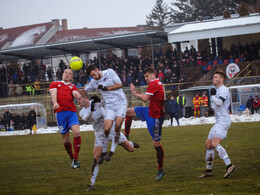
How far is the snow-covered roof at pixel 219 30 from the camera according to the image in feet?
105

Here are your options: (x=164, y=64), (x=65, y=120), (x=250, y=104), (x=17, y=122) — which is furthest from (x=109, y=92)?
(x=17, y=122)

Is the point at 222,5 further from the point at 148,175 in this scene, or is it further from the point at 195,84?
the point at 148,175

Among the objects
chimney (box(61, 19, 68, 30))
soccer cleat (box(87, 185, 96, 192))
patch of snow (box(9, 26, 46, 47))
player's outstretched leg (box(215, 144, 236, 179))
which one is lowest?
soccer cleat (box(87, 185, 96, 192))

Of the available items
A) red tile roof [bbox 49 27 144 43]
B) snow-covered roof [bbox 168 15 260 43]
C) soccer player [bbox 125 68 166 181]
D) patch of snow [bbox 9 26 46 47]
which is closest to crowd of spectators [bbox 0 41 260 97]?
snow-covered roof [bbox 168 15 260 43]

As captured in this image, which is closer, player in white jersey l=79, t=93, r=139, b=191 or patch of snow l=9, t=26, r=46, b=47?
player in white jersey l=79, t=93, r=139, b=191

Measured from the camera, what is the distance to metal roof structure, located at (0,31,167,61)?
124 feet

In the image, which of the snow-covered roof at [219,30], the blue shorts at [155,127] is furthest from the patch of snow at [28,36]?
the blue shorts at [155,127]

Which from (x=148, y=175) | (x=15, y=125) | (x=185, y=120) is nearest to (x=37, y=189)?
(x=148, y=175)

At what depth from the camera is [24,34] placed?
78688 millimetres

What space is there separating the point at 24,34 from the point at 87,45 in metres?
40.4

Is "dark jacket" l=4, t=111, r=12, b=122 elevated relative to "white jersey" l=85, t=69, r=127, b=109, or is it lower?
lower

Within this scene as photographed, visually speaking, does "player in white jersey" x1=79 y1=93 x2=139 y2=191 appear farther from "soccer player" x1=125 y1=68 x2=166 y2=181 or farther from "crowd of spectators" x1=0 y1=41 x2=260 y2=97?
"crowd of spectators" x1=0 y1=41 x2=260 y2=97

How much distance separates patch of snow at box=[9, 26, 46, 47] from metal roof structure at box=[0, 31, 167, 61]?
92.5 feet

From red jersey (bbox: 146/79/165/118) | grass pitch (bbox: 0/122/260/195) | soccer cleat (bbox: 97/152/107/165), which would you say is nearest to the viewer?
grass pitch (bbox: 0/122/260/195)
